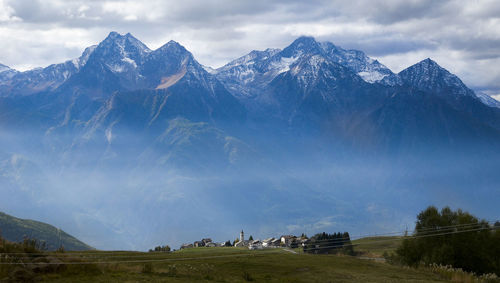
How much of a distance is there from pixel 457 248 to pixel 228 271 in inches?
1457

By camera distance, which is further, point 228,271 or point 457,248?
point 457,248

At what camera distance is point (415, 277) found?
51.3 m

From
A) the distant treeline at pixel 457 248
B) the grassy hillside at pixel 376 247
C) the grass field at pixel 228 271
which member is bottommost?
the grass field at pixel 228 271

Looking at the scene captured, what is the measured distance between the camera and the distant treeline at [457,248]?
235 feet

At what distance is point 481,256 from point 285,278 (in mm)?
37625

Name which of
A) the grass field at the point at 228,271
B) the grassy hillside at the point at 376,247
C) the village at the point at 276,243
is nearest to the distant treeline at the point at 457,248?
the grass field at the point at 228,271

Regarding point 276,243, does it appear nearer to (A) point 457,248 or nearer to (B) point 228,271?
(A) point 457,248

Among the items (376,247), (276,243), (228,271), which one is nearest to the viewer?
(228,271)

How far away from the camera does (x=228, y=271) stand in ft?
171

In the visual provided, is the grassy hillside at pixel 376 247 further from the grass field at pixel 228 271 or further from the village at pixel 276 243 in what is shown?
the grass field at pixel 228 271

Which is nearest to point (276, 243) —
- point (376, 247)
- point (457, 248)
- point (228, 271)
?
point (376, 247)

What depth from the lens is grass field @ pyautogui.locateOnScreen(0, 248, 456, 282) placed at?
4131cm

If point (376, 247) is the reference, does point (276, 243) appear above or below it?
above

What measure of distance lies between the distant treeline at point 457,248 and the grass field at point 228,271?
15656 millimetres
